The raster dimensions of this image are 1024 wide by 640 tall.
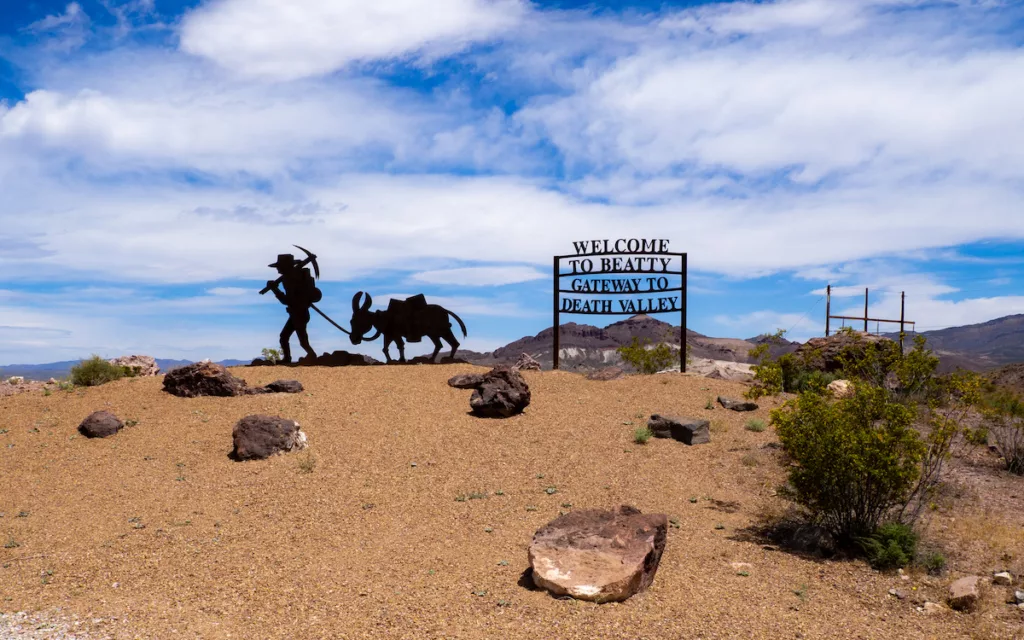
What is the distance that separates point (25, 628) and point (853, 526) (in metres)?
9.39

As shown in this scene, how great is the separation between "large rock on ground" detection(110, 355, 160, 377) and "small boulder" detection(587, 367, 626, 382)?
12019 mm

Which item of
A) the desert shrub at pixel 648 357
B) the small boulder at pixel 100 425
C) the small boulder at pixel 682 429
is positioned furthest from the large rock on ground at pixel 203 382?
the desert shrub at pixel 648 357

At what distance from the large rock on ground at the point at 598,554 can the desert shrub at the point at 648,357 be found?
15753 mm

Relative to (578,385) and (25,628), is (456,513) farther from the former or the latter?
(578,385)

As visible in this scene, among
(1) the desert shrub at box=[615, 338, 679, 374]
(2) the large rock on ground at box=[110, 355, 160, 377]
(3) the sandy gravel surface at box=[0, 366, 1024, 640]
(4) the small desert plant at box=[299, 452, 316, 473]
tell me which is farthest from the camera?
(1) the desert shrub at box=[615, 338, 679, 374]

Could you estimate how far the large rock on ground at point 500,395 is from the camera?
16.0m

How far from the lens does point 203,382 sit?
17.3 meters

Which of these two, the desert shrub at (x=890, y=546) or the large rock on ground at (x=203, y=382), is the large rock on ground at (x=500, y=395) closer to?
the large rock on ground at (x=203, y=382)

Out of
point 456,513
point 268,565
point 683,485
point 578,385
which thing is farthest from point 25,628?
point 578,385

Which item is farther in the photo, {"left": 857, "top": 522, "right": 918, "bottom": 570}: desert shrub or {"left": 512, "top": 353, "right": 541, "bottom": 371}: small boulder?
{"left": 512, "top": 353, "right": 541, "bottom": 371}: small boulder

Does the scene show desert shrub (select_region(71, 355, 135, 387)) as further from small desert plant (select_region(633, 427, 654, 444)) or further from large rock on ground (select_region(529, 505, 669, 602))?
large rock on ground (select_region(529, 505, 669, 602))

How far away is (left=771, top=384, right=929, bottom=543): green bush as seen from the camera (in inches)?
378

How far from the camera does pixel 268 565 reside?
9.12 metres

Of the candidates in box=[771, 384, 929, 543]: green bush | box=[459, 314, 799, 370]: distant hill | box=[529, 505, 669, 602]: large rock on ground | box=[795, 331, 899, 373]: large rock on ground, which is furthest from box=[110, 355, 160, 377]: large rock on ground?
box=[459, 314, 799, 370]: distant hill
